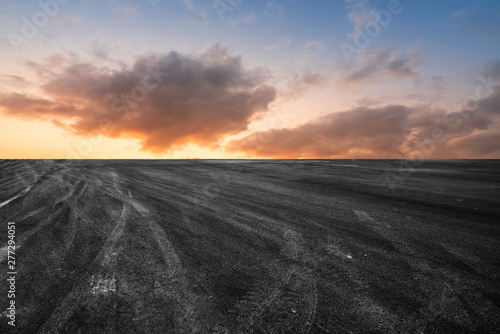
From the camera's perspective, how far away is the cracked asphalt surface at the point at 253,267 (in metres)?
2.69

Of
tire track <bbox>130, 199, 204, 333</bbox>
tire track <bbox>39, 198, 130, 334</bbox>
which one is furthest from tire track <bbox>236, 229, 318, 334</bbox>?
tire track <bbox>39, 198, 130, 334</bbox>

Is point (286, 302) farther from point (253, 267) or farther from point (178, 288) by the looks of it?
point (178, 288)

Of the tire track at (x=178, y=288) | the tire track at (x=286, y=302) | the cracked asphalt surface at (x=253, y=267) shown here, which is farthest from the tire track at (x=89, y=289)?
the tire track at (x=286, y=302)

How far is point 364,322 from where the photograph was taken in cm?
263

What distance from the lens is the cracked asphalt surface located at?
269 centimetres

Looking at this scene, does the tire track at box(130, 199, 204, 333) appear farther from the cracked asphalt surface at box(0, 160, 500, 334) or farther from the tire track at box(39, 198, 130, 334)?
the tire track at box(39, 198, 130, 334)

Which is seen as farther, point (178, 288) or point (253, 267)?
point (253, 267)

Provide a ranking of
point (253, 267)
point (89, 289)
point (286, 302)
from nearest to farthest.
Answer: point (286, 302) < point (89, 289) < point (253, 267)

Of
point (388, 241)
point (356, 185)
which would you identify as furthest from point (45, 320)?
point (356, 185)

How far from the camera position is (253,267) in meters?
3.78

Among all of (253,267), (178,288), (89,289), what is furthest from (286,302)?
(89,289)

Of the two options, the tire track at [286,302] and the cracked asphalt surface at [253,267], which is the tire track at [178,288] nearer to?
the cracked asphalt surface at [253,267]

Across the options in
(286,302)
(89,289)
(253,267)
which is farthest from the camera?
(253,267)

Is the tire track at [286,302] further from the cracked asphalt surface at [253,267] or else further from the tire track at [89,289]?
the tire track at [89,289]
